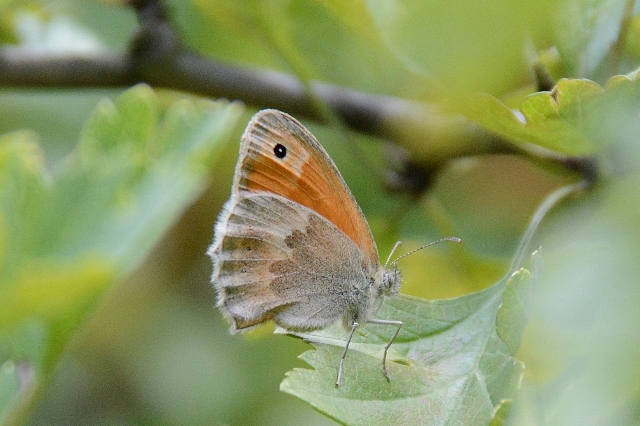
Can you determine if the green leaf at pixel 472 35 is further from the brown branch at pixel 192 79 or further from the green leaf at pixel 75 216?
the brown branch at pixel 192 79

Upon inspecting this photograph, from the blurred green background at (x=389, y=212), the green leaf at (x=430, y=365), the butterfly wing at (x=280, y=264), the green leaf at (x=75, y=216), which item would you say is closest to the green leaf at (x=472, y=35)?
the blurred green background at (x=389, y=212)

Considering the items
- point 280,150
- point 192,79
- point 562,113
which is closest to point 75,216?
point 280,150

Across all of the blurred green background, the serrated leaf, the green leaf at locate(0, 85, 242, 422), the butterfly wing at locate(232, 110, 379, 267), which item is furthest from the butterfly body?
the serrated leaf

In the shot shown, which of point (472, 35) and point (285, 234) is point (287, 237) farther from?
point (472, 35)

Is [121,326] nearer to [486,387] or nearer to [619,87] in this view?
[486,387]

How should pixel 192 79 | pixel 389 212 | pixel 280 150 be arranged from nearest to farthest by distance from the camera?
pixel 280 150 → pixel 192 79 → pixel 389 212

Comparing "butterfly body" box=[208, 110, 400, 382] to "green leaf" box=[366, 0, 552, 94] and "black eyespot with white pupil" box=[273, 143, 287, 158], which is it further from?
"green leaf" box=[366, 0, 552, 94]
